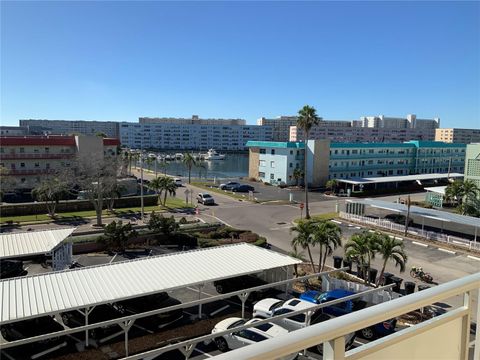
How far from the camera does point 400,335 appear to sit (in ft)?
6.95

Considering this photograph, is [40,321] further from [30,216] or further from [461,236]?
[461,236]

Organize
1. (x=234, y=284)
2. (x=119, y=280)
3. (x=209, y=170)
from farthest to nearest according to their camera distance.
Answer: (x=209, y=170) → (x=234, y=284) → (x=119, y=280)

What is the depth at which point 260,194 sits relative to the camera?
5266 centimetres

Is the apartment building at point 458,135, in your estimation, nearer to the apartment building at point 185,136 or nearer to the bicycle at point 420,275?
the apartment building at point 185,136

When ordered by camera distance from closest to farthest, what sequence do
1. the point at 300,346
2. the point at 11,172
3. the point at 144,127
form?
the point at 300,346
the point at 11,172
the point at 144,127

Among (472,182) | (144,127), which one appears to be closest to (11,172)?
(472,182)

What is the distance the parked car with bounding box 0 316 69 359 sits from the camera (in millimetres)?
12070

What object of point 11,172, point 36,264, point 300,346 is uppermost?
point 300,346

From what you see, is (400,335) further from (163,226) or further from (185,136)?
(185,136)

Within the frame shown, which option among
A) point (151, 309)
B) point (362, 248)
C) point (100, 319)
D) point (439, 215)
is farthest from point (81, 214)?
point (439, 215)

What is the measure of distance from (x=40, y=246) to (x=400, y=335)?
22108 mm

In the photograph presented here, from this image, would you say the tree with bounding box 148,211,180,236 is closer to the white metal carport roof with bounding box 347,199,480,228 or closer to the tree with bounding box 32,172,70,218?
the tree with bounding box 32,172,70,218

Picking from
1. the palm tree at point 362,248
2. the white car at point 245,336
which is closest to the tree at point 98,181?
the palm tree at point 362,248

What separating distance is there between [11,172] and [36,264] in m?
31.0
